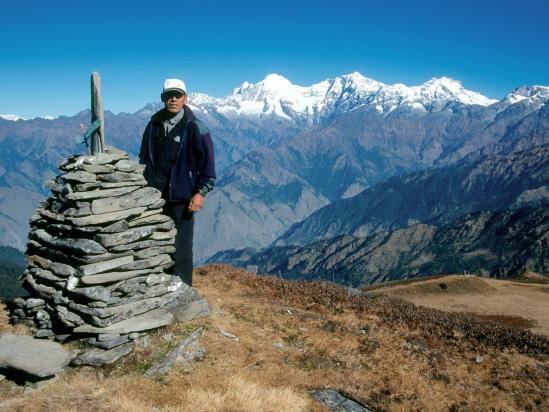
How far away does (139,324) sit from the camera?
12703mm

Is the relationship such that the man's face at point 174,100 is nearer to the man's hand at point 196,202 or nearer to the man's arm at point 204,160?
the man's arm at point 204,160

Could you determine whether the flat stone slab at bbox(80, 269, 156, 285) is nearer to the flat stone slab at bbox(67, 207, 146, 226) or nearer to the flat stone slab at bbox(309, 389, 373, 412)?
the flat stone slab at bbox(67, 207, 146, 226)

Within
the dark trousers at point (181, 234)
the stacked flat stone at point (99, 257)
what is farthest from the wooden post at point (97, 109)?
the dark trousers at point (181, 234)

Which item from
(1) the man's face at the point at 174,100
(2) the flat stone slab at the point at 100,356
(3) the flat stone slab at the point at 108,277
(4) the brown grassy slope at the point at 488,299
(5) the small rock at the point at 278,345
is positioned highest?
(1) the man's face at the point at 174,100

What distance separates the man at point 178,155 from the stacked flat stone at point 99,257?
1.75ft

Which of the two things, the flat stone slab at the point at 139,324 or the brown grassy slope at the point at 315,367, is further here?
the flat stone slab at the point at 139,324

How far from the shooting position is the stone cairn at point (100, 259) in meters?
12.3

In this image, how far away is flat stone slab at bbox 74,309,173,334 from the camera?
1216cm

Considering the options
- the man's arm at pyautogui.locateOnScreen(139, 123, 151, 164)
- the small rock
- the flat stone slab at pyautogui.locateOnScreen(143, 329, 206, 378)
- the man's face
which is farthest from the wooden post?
the small rock

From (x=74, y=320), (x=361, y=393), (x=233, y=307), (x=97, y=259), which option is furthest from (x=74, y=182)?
(x=361, y=393)

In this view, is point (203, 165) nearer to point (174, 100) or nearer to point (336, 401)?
point (174, 100)

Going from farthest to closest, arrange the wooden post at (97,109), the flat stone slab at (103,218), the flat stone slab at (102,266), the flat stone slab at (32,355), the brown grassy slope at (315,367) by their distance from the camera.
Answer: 1. the wooden post at (97,109)
2. the flat stone slab at (103,218)
3. the flat stone slab at (102,266)
4. the flat stone slab at (32,355)
5. the brown grassy slope at (315,367)

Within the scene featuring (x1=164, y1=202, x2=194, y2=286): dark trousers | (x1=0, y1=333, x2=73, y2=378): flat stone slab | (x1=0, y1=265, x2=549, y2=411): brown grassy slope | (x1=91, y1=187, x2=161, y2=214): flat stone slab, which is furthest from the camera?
(x1=164, y1=202, x2=194, y2=286): dark trousers

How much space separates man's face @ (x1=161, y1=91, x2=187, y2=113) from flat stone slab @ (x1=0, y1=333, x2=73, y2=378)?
689 cm
